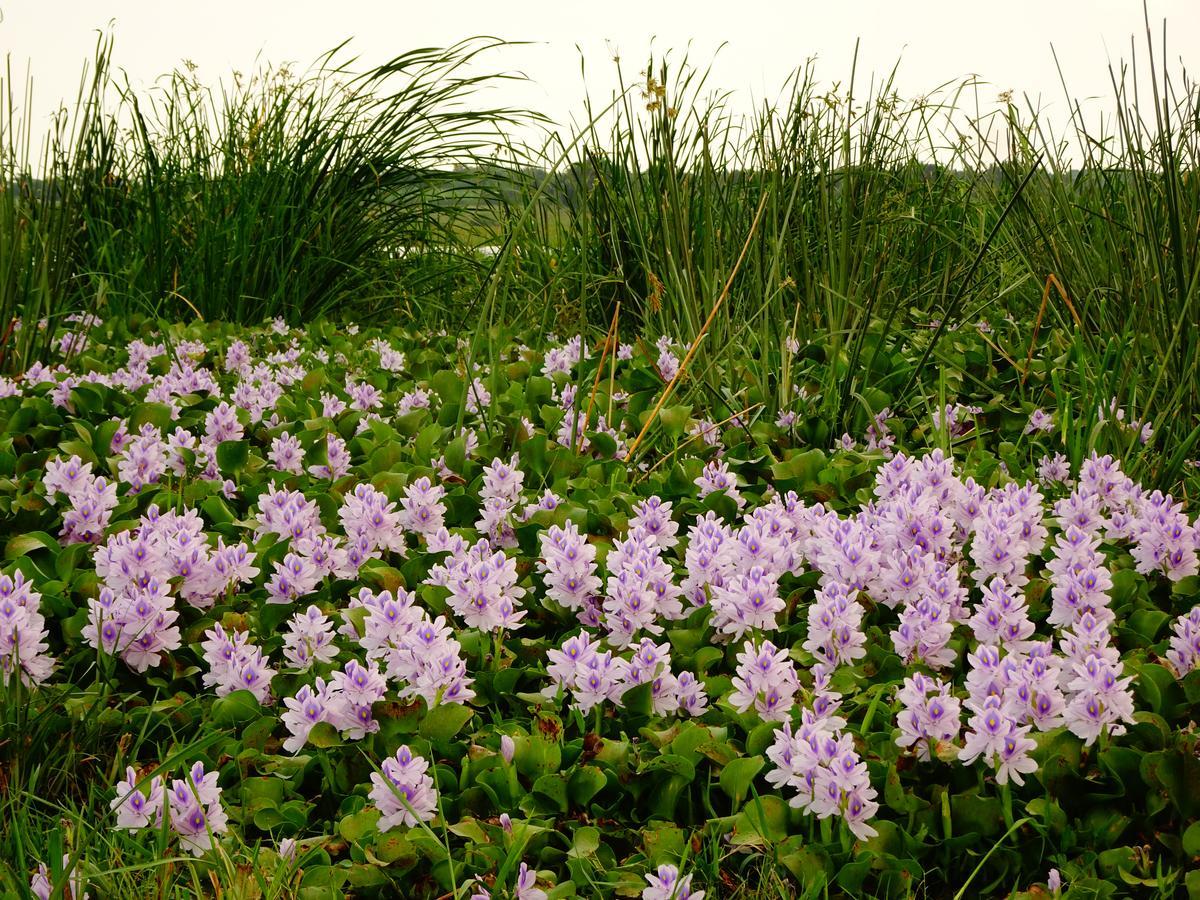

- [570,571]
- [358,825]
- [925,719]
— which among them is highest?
[570,571]

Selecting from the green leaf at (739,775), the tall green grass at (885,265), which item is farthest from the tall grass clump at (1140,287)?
the green leaf at (739,775)

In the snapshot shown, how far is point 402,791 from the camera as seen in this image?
6.08 feet

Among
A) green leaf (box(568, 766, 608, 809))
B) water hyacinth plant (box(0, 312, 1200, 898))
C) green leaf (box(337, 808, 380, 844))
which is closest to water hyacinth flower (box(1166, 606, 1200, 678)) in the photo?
water hyacinth plant (box(0, 312, 1200, 898))

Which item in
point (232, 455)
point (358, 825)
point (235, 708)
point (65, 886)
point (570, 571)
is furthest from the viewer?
point (232, 455)

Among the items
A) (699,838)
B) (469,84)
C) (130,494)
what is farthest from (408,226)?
(699,838)

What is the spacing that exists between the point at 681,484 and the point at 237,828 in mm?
1678

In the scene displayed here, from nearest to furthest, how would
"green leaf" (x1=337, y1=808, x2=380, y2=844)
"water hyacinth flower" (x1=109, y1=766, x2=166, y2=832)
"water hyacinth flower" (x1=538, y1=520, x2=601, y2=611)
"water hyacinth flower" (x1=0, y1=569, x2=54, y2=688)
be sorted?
1. "water hyacinth flower" (x1=109, y1=766, x2=166, y2=832)
2. "green leaf" (x1=337, y1=808, x2=380, y2=844)
3. "water hyacinth flower" (x1=0, y1=569, x2=54, y2=688)
4. "water hyacinth flower" (x1=538, y1=520, x2=601, y2=611)

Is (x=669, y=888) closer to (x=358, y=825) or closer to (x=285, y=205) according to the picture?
(x=358, y=825)

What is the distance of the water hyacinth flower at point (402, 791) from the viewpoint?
1.85 meters

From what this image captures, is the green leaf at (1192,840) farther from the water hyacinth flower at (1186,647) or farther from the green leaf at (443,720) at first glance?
the green leaf at (443,720)

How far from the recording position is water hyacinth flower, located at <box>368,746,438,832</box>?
6.06 feet

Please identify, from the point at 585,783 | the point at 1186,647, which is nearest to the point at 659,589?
the point at 585,783

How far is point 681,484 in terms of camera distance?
3.32 metres

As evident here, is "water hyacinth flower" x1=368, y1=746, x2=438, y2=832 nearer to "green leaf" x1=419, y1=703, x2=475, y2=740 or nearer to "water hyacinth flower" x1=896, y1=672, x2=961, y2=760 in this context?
"green leaf" x1=419, y1=703, x2=475, y2=740
